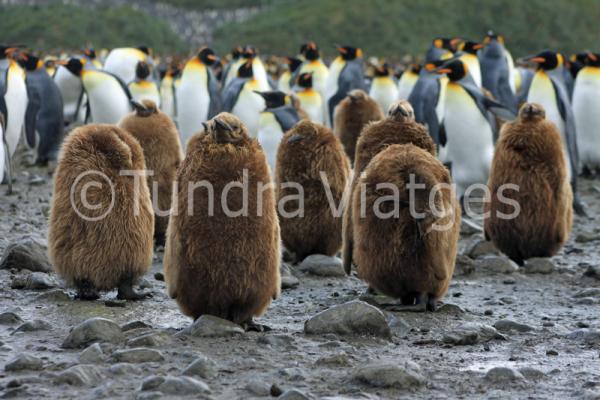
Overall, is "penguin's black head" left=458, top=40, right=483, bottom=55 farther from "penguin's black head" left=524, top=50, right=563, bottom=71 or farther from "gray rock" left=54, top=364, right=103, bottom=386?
"gray rock" left=54, top=364, right=103, bottom=386

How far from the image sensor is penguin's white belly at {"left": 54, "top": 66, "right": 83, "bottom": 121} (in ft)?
54.4

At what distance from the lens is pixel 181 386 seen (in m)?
4.06

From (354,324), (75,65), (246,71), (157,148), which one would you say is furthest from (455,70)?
(354,324)

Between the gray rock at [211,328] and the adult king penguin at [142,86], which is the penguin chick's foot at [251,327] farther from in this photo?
the adult king penguin at [142,86]

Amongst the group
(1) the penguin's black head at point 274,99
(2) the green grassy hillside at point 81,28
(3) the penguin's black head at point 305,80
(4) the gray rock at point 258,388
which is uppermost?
(2) the green grassy hillside at point 81,28

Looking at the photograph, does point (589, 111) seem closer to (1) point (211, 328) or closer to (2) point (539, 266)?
(2) point (539, 266)

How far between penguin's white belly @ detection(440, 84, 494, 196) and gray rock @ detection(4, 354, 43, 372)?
7.11 meters

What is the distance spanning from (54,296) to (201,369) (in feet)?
6.40

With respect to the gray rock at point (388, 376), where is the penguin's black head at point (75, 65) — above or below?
above

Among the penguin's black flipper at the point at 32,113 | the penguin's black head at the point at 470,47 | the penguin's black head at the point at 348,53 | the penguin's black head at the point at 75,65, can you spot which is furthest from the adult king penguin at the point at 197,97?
the penguin's black head at the point at 470,47

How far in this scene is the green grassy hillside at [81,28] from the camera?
36562 millimetres

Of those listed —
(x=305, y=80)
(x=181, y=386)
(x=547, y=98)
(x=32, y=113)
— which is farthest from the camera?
(x=305, y=80)

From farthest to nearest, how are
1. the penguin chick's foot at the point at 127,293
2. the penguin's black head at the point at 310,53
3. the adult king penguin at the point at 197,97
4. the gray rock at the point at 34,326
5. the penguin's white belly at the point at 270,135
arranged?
the penguin's black head at the point at 310,53
the adult king penguin at the point at 197,97
the penguin's white belly at the point at 270,135
the penguin chick's foot at the point at 127,293
the gray rock at the point at 34,326

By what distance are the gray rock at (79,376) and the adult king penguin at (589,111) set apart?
9.61m
